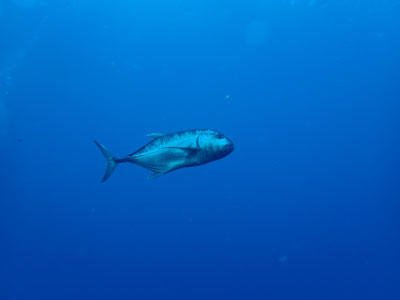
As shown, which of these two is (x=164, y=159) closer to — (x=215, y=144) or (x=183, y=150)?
(x=183, y=150)

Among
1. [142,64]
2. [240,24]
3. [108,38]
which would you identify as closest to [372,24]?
[240,24]

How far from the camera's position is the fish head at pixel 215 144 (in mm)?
3451

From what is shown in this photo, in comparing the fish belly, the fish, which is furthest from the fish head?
the fish belly

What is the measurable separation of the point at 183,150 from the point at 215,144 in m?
0.37

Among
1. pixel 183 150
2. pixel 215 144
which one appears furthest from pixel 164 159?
pixel 215 144

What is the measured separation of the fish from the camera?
11.4ft

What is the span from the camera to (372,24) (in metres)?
19.3

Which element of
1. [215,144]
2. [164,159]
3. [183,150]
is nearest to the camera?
[215,144]

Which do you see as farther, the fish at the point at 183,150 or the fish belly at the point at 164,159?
the fish belly at the point at 164,159

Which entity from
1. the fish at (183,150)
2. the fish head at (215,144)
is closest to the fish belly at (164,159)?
the fish at (183,150)

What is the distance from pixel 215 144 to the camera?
345 centimetres

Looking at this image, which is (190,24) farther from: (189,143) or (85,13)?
(189,143)

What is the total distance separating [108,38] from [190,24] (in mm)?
5043

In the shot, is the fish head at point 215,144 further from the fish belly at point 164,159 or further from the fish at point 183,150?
the fish belly at point 164,159
